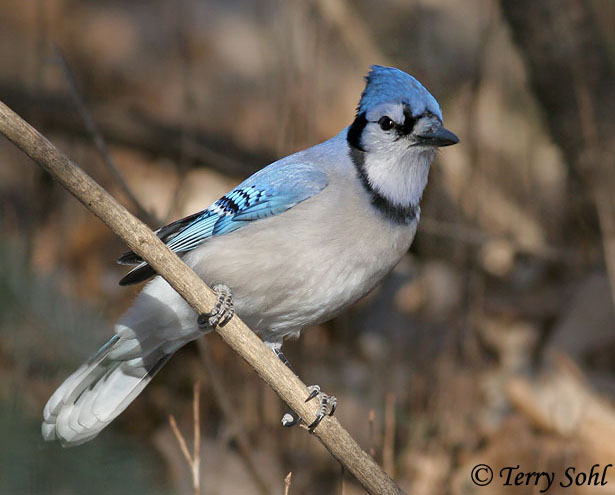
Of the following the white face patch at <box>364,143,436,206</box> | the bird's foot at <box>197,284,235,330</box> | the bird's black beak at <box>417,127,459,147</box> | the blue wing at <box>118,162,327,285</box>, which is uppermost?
the blue wing at <box>118,162,327,285</box>

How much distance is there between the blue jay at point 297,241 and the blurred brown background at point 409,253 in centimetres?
17

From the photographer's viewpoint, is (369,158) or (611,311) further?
(611,311)

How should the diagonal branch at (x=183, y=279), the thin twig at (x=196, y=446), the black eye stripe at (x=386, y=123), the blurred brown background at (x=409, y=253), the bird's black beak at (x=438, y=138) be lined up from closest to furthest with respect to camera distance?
the diagonal branch at (x=183, y=279) → the thin twig at (x=196, y=446) → the bird's black beak at (x=438, y=138) → the black eye stripe at (x=386, y=123) → the blurred brown background at (x=409, y=253)

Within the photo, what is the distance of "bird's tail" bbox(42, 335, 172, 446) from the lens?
2592mm

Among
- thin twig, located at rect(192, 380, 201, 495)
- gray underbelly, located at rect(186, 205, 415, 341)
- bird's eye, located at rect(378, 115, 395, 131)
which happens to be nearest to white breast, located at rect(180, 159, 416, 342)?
gray underbelly, located at rect(186, 205, 415, 341)

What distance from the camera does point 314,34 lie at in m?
4.12

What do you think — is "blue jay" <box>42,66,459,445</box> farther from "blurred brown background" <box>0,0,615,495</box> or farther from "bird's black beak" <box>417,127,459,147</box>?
"blurred brown background" <box>0,0,615,495</box>

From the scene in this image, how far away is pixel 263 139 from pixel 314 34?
206 centimetres

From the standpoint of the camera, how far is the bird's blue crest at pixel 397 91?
8.61 feet

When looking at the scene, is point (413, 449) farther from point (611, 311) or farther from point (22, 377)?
point (22, 377)

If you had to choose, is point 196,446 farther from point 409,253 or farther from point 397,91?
point 409,253

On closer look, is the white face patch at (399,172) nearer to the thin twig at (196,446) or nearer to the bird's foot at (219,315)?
the bird's foot at (219,315)

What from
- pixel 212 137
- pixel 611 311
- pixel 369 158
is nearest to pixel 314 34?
pixel 369 158

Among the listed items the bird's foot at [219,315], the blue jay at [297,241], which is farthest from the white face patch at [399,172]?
the bird's foot at [219,315]
